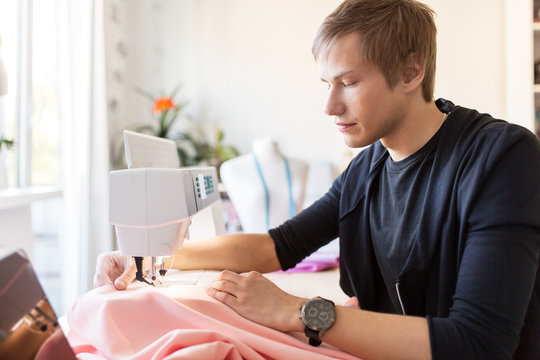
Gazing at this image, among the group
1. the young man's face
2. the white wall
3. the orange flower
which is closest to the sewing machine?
the young man's face

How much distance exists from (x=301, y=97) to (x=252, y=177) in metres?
1.57

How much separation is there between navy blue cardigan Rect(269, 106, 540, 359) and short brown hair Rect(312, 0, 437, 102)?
0.17m

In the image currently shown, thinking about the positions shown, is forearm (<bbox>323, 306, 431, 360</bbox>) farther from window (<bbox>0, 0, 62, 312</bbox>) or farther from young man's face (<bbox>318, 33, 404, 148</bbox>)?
window (<bbox>0, 0, 62, 312</bbox>)

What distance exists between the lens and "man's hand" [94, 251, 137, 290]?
99 cm

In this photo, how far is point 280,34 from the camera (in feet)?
12.7

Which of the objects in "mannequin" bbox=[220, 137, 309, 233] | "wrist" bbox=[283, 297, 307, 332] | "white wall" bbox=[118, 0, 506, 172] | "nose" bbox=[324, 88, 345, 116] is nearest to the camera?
"wrist" bbox=[283, 297, 307, 332]

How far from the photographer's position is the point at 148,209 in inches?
37.2

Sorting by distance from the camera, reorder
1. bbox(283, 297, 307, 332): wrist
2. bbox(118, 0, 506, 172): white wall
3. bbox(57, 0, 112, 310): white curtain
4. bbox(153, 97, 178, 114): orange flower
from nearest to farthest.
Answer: bbox(283, 297, 307, 332): wrist → bbox(57, 0, 112, 310): white curtain → bbox(153, 97, 178, 114): orange flower → bbox(118, 0, 506, 172): white wall

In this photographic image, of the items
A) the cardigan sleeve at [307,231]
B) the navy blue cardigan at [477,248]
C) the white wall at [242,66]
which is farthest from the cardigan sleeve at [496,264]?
the white wall at [242,66]

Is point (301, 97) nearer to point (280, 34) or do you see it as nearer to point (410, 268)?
point (280, 34)

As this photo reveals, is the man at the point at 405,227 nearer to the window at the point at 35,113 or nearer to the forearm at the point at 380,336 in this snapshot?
the forearm at the point at 380,336

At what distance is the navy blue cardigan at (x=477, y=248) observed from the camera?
778 millimetres

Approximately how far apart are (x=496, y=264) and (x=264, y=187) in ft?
5.68

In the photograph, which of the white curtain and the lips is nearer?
the lips
